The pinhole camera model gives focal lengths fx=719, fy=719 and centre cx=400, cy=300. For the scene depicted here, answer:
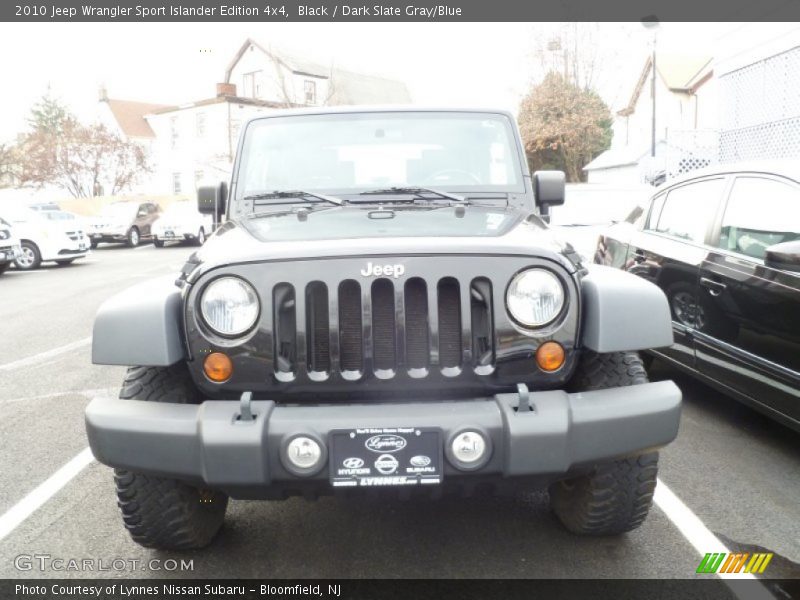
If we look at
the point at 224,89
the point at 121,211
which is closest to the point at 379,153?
the point at 121,211

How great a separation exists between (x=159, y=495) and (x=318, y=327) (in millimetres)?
886

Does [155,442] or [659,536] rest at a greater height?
[155,442]

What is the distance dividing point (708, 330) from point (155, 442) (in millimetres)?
3267

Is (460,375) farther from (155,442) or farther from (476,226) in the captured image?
(155,442)

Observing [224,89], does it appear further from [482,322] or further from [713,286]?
[482,322]

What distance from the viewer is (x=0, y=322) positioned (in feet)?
29.5

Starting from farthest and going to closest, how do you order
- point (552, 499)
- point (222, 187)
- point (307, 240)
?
point (222, 187) → point (552, 499) → point (307, 240)

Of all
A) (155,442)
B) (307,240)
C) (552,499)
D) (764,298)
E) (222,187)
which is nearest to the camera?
(155,442)

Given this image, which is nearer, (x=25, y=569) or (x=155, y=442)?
(x=155, y=442)

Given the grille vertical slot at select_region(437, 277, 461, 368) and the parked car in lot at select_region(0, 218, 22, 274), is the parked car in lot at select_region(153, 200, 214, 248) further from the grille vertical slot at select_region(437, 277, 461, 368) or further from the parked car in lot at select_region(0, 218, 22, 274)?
the grille vertical slot at select_region(437, 277, 461, 368)

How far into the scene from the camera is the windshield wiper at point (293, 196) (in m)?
3.52

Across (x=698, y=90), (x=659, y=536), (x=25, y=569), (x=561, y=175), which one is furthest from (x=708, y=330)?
(x=698, y=90)

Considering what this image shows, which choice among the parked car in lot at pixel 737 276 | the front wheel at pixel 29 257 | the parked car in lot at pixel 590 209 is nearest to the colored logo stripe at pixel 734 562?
the parked car in lot at pixel 737 276

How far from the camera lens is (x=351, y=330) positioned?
8.29 ft
